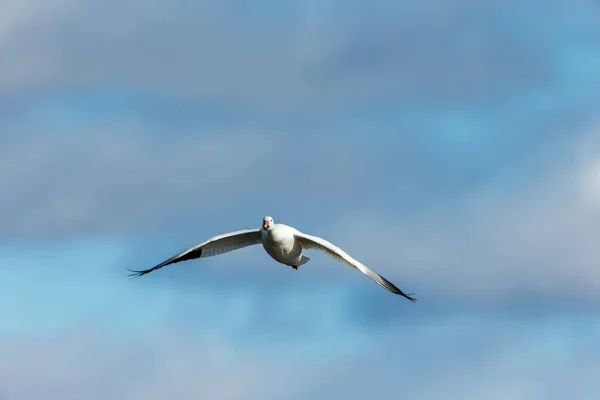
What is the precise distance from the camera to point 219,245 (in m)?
52.8

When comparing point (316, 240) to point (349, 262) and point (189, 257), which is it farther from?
point (189, 257)

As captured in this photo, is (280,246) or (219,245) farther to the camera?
(219,245)

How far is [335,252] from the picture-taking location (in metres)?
50.5

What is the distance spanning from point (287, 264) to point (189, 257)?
4.40 m

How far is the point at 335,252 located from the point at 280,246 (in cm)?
207

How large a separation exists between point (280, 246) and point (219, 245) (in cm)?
379

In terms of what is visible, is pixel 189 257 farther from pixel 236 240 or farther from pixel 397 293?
pixel 397 293

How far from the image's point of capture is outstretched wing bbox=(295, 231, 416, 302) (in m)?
50.3

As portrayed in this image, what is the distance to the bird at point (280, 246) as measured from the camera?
49750 millimetres

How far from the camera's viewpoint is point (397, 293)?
1962 inches

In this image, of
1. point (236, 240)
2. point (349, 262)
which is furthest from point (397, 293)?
point (236, 240)

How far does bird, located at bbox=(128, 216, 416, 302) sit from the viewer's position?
49.8 metres

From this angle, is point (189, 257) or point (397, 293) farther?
point (189, 257)

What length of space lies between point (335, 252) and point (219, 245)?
488 cm
